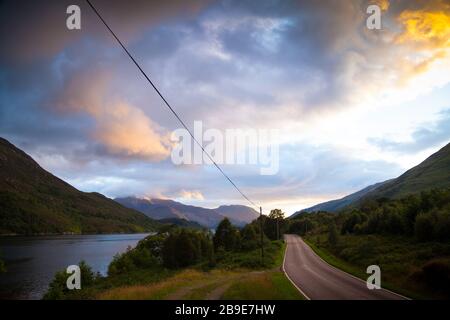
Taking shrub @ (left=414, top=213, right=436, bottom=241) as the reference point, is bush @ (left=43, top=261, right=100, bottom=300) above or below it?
below

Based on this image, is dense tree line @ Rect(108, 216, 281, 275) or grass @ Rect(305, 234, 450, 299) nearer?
grass @ Rect(305, 234, 450, 299)

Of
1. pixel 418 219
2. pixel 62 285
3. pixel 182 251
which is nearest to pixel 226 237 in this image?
pixel 182 251

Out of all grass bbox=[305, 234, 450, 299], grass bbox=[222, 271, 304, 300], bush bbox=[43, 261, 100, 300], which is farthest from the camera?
bush bbox=[43, 261, 100, 300]

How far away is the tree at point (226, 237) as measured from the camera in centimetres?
10431

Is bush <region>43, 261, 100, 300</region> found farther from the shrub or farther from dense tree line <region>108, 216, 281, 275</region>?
the shrub

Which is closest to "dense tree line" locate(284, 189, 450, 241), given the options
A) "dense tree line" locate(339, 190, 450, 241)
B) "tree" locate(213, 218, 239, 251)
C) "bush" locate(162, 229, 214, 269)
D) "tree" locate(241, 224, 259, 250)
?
"dense tree line" locate(339, 190, 450, 241)

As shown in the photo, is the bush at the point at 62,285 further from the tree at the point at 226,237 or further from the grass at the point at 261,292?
the tree at the point at 226,237

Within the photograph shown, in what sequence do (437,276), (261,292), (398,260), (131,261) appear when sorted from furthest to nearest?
1. (131,261)
2. (398,260)
3. (437,276)
4. (261,292)

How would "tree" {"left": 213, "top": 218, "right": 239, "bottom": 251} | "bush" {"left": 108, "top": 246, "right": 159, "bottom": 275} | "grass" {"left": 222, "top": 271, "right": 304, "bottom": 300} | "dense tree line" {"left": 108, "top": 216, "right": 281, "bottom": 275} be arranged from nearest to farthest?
1. "grass" {"left": 222, "top": 271, "right": 304, "bottom": 300}
2. "bush" {"left": 108, "top": 246, "right": 159, "bottom": 275}
3. "dense tree line" {"left": 108, "top": 216, "right": 281, "bottom": 275}
4. "tree" {"left": 213, "top": 218, "right": 239, "bottom": 251}

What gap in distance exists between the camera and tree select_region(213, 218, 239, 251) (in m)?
104

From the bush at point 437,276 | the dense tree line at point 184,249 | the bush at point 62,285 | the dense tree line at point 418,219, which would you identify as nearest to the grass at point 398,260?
the bush at point 437,276

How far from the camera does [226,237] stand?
351ft

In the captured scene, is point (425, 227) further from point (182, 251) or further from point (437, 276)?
point (182, 251)
